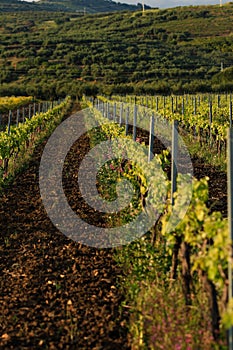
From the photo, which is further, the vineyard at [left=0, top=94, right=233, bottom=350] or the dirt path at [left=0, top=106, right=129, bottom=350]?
the dirt path at [left=0, top=106, right=129, bottom=350]

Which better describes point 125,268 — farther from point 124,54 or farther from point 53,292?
point 124,54

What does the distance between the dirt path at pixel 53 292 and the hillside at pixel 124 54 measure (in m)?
40.4

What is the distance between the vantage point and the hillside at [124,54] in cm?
5431

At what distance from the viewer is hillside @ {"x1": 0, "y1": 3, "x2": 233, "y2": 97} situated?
178ft

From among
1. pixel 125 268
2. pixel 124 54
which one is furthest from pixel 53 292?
pixel 124 54

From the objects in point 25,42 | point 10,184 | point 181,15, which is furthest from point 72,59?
point 10,184

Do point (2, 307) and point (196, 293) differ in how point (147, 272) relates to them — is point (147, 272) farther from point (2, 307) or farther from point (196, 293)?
point (2, 307)

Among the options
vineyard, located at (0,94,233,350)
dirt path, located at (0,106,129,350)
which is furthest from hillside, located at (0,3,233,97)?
dirt path, located at (0,106,129,350)

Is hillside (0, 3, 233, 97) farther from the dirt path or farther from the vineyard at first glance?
the dirt path

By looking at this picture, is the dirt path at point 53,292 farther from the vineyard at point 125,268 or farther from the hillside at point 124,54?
the hillside at point 124,54

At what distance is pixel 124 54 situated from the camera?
72688 mm

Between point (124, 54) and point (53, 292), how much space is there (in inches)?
2736

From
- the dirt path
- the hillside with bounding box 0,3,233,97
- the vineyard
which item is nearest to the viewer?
the vineyard

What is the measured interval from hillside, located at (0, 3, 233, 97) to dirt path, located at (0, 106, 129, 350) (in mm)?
40412
